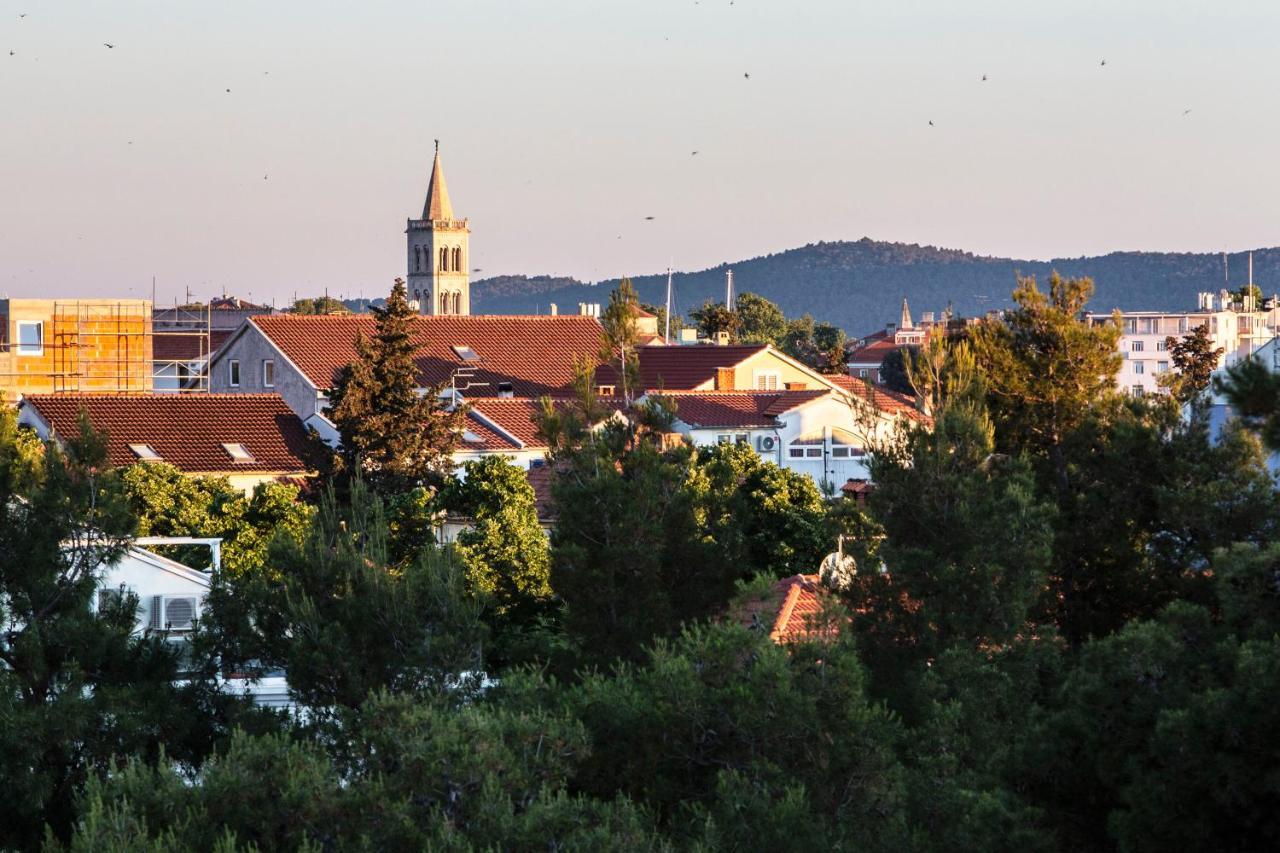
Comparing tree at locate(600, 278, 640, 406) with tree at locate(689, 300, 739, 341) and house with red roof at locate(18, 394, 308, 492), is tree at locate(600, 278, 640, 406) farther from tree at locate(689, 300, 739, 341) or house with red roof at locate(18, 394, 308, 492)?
tree at locate(689, 300, 739, 341)

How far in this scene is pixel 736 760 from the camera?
14.4m

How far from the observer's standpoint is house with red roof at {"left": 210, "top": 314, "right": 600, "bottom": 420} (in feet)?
186

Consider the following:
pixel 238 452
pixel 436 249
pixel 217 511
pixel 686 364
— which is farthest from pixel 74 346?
pixel 436 249

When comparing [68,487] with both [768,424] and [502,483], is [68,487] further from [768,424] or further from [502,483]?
[768,424]

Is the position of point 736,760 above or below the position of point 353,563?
below

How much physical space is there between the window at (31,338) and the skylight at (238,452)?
12.8m

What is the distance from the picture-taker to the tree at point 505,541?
1281 inches

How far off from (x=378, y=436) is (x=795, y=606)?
1580 centimetres

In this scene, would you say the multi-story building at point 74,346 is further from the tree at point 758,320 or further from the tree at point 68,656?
the tree at point 758,320

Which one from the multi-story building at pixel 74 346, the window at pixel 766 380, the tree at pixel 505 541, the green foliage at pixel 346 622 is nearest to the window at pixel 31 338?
the multi-story building at pixel 74 346

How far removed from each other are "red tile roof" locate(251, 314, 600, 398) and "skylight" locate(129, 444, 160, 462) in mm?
13101

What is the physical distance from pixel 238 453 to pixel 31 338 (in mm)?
13634

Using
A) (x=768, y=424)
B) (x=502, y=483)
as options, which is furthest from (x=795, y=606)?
(x=768, y=424)

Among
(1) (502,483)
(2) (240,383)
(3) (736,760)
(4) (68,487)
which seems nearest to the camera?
(3) (736,760)
